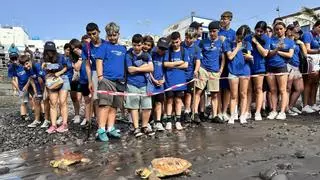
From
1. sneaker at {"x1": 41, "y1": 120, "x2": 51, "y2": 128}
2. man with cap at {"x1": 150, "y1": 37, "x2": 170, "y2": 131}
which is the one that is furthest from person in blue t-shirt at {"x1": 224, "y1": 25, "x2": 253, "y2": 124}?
sneaker at {"x1": 41, "y1": 120, "x2": 51, "y2": 128}

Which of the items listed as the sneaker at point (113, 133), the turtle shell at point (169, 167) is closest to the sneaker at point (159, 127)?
the sneaker at point (113, 133)

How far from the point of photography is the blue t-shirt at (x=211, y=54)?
30.4 feet

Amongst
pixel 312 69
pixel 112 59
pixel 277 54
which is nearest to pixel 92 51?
pixel 112 59

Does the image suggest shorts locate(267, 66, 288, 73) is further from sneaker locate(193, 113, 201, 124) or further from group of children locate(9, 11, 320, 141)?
sneaker locate(193, 113, 201, 124)

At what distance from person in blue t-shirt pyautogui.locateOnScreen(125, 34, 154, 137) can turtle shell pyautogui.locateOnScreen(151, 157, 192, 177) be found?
2721 millimetres

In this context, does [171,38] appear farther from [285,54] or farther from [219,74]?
[285,54]

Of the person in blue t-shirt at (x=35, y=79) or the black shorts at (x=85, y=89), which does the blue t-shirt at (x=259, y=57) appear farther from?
the person in blue t-shirt at (x=35, y=79)

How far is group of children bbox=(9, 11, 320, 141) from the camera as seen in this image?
7949 mm

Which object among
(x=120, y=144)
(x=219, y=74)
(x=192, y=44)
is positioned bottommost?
(x=120, y=144)

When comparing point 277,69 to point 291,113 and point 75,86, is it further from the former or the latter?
point 75,86

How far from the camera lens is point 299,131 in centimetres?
816

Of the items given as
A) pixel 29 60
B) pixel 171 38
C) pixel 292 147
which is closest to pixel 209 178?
pixel 292 147

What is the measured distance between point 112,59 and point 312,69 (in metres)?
5.22

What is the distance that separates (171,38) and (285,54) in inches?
106
